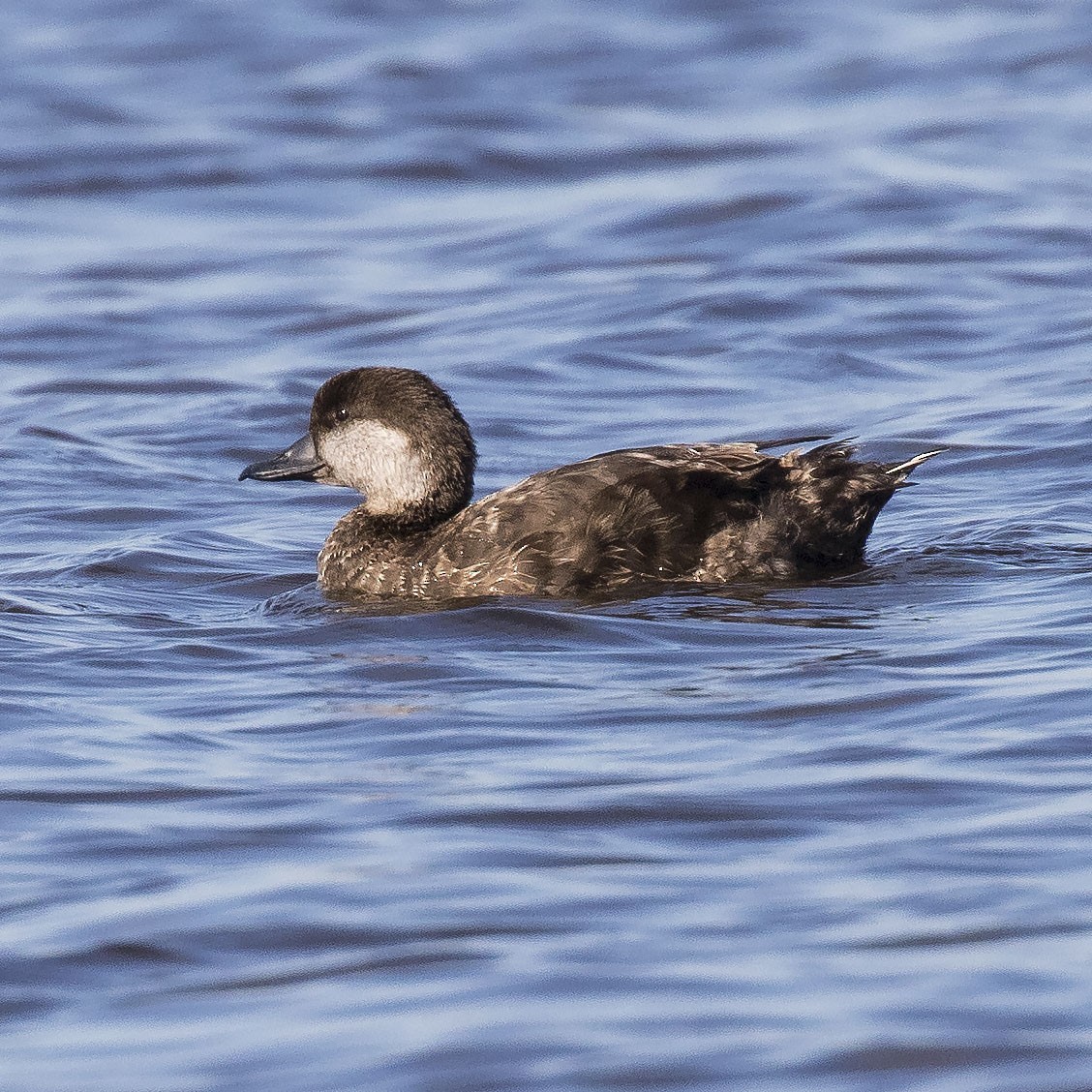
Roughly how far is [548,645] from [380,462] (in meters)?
1.56

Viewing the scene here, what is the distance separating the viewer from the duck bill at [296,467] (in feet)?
29.9

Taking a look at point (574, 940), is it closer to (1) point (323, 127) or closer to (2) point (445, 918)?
(2) point (445, 918)

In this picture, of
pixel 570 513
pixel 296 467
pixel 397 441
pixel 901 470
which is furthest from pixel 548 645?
pixel 296 467

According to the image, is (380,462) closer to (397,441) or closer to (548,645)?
(397,441)

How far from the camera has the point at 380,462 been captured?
8922 millimetres

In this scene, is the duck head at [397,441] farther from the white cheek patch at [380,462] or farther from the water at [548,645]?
the water at [548,645]

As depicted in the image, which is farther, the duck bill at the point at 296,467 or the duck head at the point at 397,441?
the duck bill at the point at 296,467

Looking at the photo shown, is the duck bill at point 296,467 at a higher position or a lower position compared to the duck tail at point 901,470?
higher

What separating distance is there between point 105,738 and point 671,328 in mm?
7897

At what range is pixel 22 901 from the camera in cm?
534

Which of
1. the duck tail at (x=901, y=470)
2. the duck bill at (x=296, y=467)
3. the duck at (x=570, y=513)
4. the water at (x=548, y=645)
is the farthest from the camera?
the duck bill at (x=296, y=467)

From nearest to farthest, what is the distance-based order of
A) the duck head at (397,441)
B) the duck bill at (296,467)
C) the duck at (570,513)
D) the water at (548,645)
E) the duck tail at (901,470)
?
the water at (548,645) → the duck at (570,513) → the duck tail at (901,470) → the duck head at (397,441) → the duck bill at (296,467)

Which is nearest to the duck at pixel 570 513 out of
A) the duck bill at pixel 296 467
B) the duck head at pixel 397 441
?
the duck head at pixel 397 441

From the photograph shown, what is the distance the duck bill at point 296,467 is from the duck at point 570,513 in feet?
0.36
